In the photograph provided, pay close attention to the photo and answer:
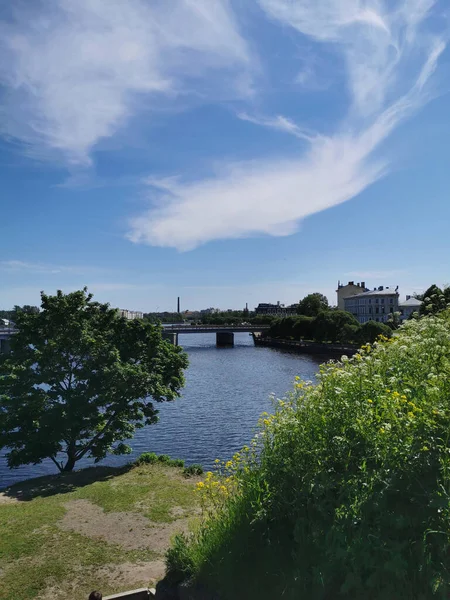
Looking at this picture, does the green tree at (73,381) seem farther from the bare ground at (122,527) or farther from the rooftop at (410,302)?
the rooftop at (410,302)

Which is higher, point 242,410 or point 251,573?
point 251,573

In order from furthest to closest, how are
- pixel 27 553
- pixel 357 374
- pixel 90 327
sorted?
pixel 90 327 → pixel 27 553 → pixel 357 374

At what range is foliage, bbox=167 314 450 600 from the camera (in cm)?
550

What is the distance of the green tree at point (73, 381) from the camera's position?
2155 cm

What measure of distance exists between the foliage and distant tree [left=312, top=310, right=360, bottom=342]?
9058cm

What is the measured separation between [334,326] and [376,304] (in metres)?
41.4

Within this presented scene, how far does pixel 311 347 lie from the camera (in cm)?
10475

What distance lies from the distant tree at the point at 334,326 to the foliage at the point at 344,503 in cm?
9058

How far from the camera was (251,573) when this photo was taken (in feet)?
23.3

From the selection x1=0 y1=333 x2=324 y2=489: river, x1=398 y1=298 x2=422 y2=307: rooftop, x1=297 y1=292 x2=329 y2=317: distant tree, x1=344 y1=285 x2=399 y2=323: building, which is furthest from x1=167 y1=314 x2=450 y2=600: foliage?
x1=297 y1=292 x2=329 y2=317: distant tree

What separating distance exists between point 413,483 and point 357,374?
10.1 ft

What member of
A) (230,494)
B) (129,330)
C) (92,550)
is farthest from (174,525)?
(129,330)

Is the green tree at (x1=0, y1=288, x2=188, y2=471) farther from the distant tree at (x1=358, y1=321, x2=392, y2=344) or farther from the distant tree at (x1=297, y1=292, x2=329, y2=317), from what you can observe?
the distant tree at (x1=297, y1=292, x2=329, y2=317)

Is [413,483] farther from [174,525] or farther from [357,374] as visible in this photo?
[174,525]
